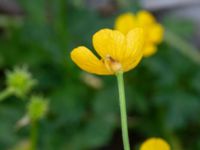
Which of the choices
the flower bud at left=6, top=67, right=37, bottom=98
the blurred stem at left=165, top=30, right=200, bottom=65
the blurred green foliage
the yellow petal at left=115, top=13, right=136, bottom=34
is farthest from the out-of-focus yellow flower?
the flower bud at left=6, top=67, right=37, bottom=98

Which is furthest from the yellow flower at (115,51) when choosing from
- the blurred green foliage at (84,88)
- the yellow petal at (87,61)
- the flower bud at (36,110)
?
the blurred green foliage at (84,88)

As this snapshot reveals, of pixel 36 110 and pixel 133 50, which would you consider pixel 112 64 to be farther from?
pixel 36 110

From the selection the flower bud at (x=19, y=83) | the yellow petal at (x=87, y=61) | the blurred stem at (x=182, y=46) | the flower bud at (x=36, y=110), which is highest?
the blurred stem at (x=182, y=46)

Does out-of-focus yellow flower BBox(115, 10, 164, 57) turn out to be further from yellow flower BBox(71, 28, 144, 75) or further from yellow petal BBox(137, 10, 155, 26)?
yellow flower BBox(71, 28, 144, 75)

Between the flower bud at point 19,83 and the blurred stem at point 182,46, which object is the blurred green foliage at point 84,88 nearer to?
the blurred stem at point 182,46

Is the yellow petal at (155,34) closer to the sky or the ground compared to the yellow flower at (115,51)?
closer to the sky

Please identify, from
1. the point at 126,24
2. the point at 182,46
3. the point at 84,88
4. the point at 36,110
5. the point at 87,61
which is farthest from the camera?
the point at 182,46

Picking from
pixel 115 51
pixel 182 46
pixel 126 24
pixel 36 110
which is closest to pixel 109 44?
pixel 115 51
